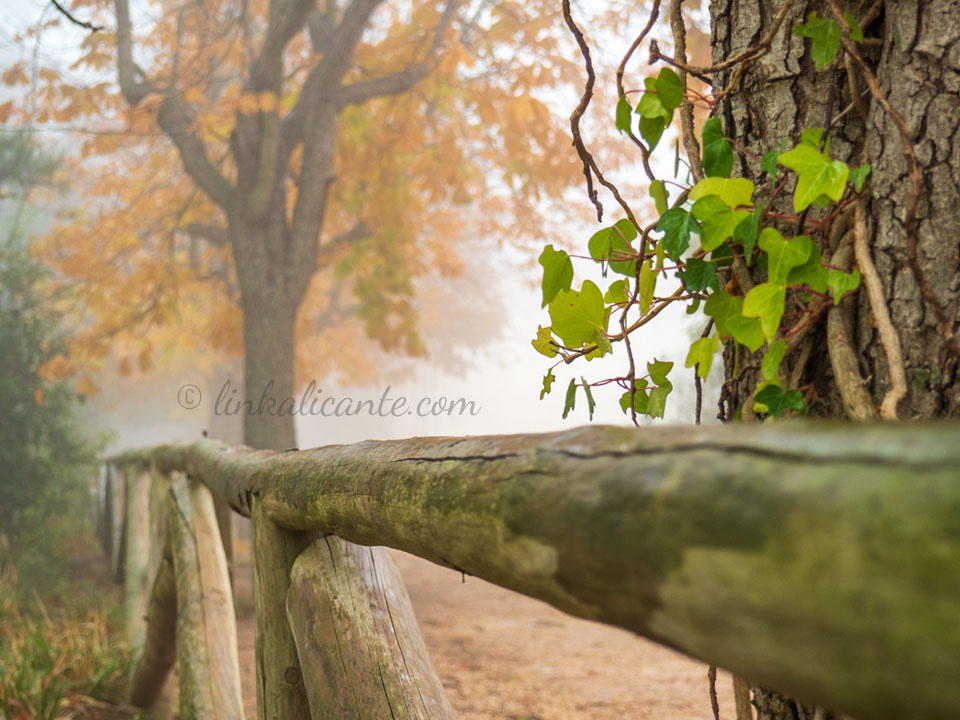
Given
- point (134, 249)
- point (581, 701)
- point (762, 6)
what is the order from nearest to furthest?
point (762, 6)
point (581, 701)
point (134, 249)

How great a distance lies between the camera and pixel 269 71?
727cm

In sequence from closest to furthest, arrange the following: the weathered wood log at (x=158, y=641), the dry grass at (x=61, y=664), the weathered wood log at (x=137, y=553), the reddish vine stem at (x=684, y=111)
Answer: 1. the reddish vine stem at (x=684, y=111)
2. the weathered wood log at (x=158, y=641)
3. the dry grass at (x=61, y=664)
4. the weathered wood log at (x=137, y=553)

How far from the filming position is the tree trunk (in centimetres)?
88

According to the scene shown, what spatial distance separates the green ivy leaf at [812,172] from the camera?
2.89ft

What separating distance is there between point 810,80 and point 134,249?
8.75 metres

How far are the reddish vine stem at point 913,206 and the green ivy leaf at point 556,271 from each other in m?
0.46

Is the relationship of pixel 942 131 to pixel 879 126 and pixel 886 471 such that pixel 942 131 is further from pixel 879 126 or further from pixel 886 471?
pixel 886 471

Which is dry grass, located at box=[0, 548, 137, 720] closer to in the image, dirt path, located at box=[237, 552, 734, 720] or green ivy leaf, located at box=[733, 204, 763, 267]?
dirt path, located at box=[237, 552, 734, 720]

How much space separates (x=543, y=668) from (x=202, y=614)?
2.32 metres

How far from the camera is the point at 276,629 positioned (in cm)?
156

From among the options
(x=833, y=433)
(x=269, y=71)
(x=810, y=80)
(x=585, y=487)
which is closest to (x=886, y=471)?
(x=833, y=433)

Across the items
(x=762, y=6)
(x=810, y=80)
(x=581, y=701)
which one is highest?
(x=762, y=6)

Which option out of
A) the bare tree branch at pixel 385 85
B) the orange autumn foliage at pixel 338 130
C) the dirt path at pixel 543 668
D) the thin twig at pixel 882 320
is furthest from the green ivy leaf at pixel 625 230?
the bare tree branch at pixel 385 85

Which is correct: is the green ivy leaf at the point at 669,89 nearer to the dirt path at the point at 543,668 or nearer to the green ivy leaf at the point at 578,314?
the green ivy leaf at the point at 578,314
